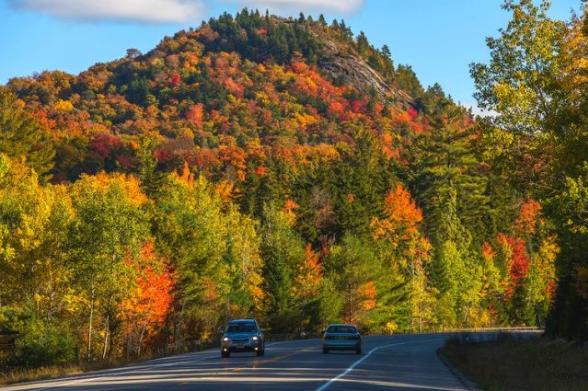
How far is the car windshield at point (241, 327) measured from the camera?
44062 mm

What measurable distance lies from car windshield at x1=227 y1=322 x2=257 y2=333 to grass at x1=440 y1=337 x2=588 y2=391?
907cm

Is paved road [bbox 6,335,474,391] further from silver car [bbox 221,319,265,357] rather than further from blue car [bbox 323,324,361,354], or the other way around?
blue car [bbox 323,324,361,354]

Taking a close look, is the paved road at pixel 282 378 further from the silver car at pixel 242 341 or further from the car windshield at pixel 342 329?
the car windshield at pixel 342 329

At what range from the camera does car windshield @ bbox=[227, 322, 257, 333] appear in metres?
44.1

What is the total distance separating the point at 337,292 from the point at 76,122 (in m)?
89.9

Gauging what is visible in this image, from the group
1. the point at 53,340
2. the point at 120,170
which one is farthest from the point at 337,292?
the point at 53,340

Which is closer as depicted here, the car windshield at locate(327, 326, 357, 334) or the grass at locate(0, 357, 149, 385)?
the grass at locate(0, 357, 149, 385)

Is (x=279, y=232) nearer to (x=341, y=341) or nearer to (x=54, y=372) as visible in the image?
(x=341, y=341)

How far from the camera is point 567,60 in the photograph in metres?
35.9

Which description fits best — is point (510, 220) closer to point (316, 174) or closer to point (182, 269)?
point (316, 174)

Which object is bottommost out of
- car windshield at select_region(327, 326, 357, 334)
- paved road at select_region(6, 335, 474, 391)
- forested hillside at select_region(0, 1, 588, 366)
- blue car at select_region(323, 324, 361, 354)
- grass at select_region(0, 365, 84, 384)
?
paved road at select_region(6, 335, 474, 391)

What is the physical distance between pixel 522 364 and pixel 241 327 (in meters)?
13.4

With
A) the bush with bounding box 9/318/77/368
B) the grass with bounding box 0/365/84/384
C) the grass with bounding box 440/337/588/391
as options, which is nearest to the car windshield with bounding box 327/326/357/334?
the grass with bounding box 440/337/588/391

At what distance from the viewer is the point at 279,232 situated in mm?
106188
